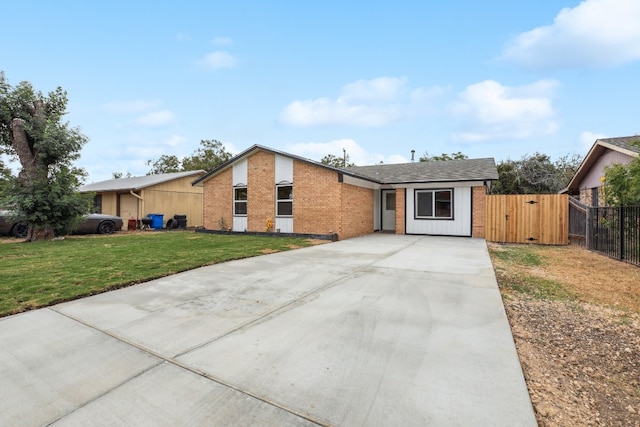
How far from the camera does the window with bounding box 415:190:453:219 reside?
14.3 meters

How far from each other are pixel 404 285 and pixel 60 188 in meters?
15.7

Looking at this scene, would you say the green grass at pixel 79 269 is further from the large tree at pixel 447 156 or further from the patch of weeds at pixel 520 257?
the large tree at pixel 447 156

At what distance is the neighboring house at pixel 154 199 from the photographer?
66.3 feet

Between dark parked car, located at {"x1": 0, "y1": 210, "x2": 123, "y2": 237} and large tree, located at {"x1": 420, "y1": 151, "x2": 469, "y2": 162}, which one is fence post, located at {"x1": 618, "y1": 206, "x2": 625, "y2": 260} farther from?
large tree, located at {"x1": 420, "y1": 151, "x2": 469, "y2": 162}

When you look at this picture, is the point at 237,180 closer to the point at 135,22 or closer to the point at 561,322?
the point at 135,22

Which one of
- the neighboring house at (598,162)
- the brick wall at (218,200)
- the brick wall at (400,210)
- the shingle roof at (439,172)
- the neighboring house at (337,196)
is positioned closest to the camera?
the neighboring house at (598,162)

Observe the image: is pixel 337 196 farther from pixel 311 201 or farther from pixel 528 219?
pixel 528 219

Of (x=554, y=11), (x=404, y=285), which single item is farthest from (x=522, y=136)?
(x=404, y=285)

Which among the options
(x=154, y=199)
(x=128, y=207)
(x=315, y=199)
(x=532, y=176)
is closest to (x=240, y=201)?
(x=315, y=199)

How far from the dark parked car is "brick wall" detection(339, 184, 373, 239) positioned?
12657mm

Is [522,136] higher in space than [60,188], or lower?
higher

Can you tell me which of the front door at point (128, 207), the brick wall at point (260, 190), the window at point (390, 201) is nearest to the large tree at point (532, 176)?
the window at point (390, 201)

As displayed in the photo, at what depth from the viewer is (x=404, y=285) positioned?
5395 millimetres

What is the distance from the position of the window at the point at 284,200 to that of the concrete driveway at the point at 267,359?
9182 mm
